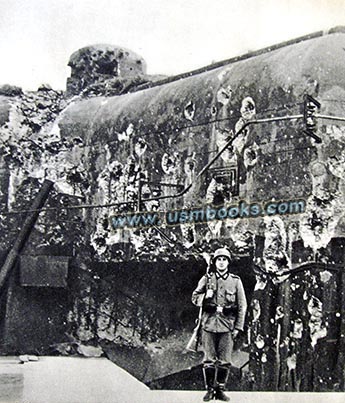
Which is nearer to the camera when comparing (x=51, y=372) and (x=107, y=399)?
(x=107, y=399)

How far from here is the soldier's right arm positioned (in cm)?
588

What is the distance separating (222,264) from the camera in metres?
5.89

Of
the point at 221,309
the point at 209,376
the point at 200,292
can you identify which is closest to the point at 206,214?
the point at 200,292

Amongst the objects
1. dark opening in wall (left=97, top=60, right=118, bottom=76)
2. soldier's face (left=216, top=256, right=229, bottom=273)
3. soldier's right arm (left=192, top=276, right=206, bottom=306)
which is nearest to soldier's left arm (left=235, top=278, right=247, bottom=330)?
soldier's face (left=216, top=256, right=229, bottom=273)

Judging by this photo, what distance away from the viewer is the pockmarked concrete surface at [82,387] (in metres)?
5.75

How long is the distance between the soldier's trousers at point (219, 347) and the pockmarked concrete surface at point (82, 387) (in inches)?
10.3

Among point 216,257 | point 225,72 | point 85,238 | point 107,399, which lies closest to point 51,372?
point 107,399

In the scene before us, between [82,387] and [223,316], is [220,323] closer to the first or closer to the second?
[223,316]

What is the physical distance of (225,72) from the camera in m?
6.41

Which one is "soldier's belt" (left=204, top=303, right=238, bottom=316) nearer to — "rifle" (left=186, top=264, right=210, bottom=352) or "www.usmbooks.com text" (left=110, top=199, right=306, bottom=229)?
"rifle" (left=186, top=264, right=210, bottom=352)

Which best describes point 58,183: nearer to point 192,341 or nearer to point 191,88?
point 191,88

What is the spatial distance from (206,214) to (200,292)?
2.17 ft

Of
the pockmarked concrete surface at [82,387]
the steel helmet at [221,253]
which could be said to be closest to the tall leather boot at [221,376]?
the pockmarked concrete surface at [82,387]

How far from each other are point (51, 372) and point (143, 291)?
1073 millimetres
